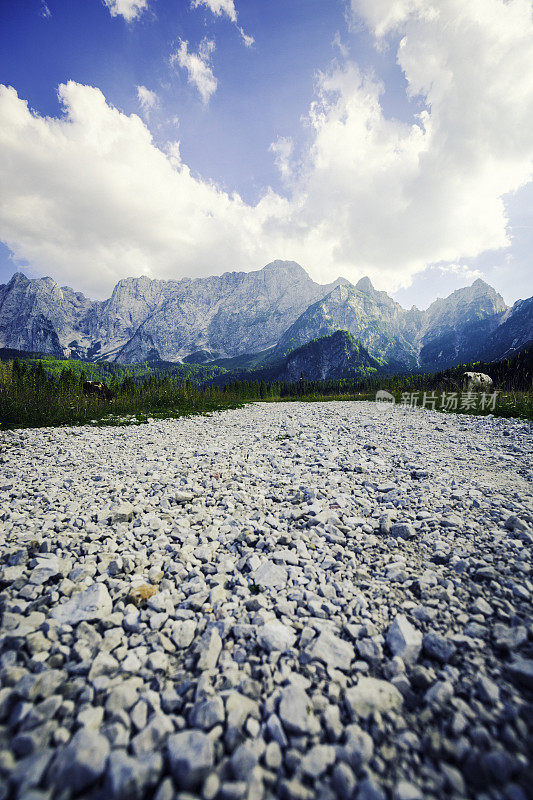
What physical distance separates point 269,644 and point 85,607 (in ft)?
7.93

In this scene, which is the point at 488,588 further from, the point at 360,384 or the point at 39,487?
the point at 360,384

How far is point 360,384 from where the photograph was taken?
478 feet

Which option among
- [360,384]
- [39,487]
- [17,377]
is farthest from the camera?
[360,384]

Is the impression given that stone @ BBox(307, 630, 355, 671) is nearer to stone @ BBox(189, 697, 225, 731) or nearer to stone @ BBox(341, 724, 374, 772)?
stone @ BBox(341, 724, 374, 772)

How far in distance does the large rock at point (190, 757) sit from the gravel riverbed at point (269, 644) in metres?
0.02

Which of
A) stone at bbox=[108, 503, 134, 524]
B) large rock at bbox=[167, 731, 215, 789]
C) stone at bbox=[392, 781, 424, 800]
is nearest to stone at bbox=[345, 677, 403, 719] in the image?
stone at bbox=[392, 781, 424, 800]

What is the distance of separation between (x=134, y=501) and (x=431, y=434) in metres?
14.5

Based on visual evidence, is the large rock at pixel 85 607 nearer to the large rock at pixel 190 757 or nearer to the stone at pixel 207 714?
the stone at pixel 207 714

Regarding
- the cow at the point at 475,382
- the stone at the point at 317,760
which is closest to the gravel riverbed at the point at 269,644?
the stone at the point at 317,760

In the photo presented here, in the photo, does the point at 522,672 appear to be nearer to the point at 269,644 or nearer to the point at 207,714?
the point at 269,644

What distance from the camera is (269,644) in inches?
124

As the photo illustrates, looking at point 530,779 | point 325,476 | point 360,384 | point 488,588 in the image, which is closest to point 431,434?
point 325,476

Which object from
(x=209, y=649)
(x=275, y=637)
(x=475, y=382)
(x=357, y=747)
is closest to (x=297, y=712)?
(x=357, y=747)

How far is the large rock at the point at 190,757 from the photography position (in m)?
2.02
